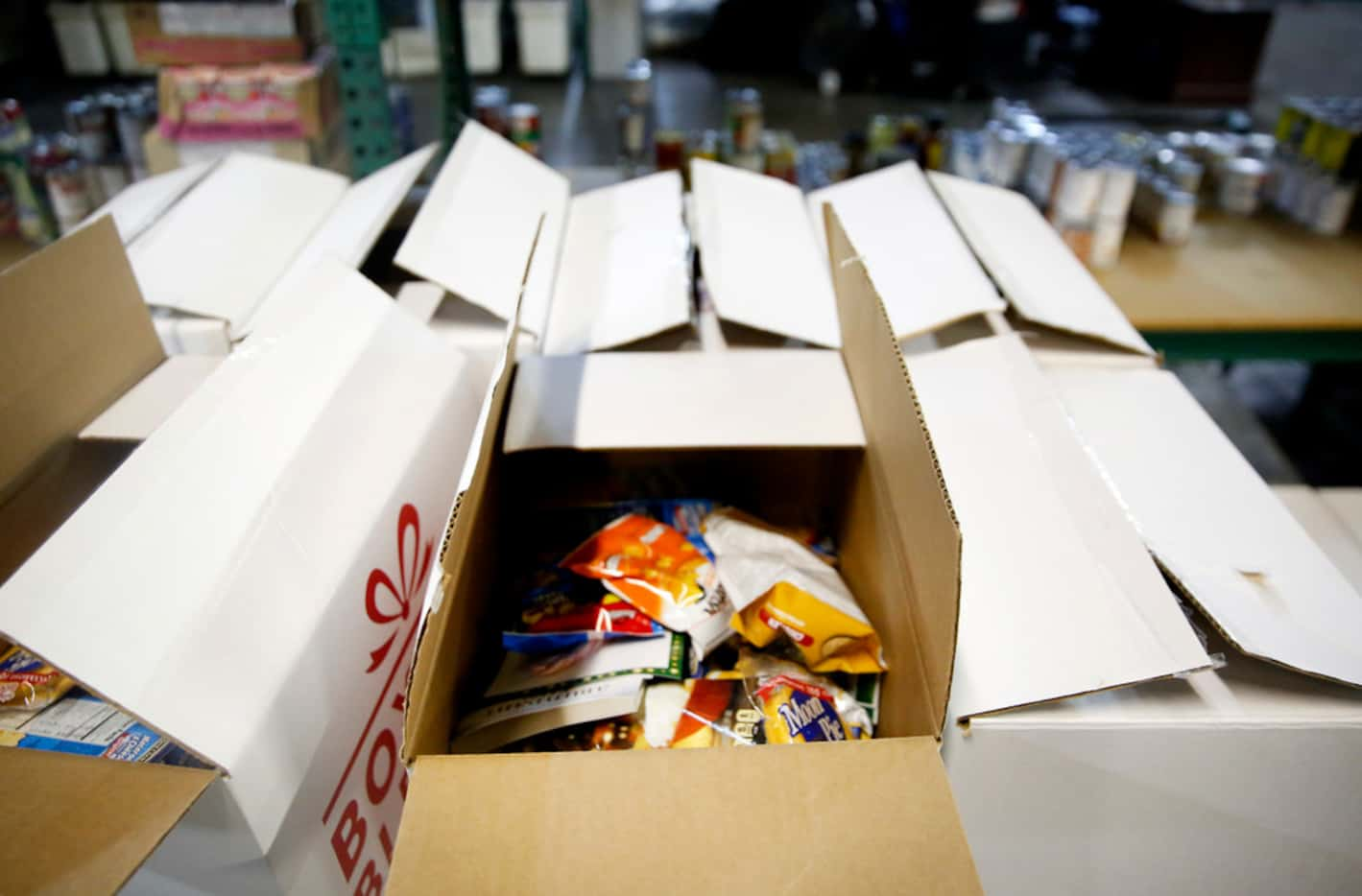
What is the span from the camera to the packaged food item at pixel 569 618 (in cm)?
91

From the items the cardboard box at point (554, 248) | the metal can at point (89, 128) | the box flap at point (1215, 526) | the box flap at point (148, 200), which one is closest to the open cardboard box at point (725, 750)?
the cardboard box at point (554, 248)

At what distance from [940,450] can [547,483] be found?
A: 53cm

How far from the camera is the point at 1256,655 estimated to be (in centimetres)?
71

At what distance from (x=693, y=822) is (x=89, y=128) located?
245cm

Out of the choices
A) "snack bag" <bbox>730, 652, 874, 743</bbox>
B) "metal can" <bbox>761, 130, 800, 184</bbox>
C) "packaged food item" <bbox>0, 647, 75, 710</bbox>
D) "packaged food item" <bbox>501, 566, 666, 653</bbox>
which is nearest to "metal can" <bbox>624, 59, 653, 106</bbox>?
"metal can" <bbox>761, 130, 800, 184</bbox>

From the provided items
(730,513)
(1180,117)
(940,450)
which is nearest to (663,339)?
(730,513)

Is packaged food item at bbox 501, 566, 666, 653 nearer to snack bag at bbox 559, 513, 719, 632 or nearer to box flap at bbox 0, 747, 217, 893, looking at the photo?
snack bag at bbox 559, 513, 719, 632

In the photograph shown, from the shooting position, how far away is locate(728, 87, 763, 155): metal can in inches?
85.0

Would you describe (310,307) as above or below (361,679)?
above

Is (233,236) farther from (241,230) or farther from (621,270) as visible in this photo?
(621,270)

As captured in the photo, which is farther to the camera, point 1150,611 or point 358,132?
point 358,132

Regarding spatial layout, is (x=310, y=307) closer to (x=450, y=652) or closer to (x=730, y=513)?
(x=450, y=652)

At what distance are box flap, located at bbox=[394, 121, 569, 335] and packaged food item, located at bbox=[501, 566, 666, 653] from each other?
0.34 meters

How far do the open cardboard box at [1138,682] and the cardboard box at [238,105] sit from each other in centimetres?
202
